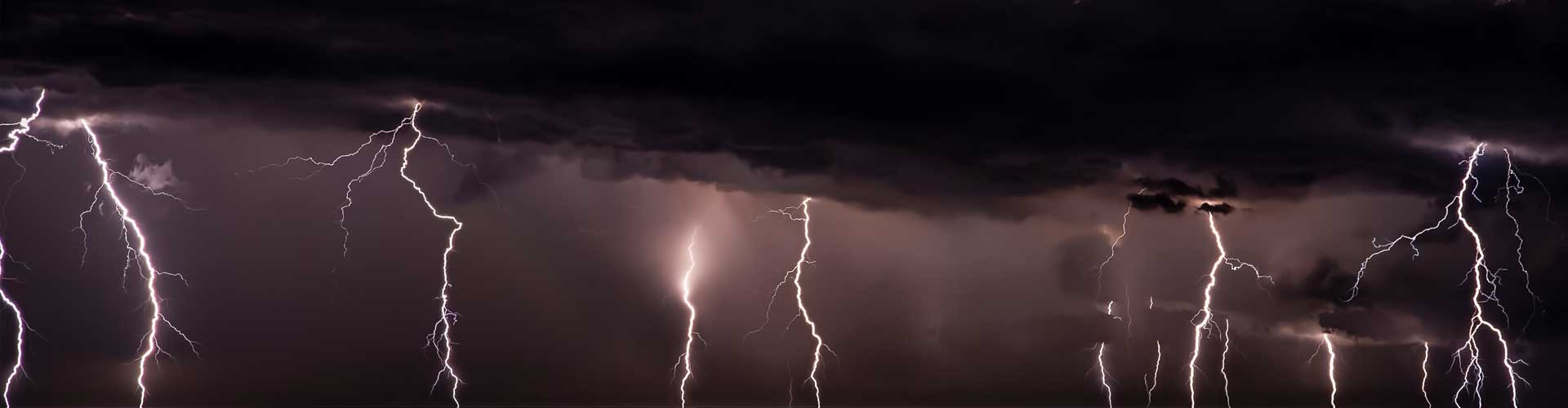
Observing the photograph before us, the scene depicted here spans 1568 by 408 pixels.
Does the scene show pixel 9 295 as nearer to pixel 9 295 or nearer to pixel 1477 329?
pixel 9 295

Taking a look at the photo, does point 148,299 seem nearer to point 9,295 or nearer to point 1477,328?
point 9,295

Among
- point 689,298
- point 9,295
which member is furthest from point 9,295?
point 689,298

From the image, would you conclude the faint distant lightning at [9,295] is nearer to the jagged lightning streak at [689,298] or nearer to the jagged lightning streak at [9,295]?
the jagged lightning streak at [9,295]

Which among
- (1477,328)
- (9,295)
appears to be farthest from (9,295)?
(1477,328)

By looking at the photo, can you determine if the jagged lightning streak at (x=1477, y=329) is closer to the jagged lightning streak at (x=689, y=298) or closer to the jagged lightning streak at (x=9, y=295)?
the jagged lightning streak at (x=689, y=298)

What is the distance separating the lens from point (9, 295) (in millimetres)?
9055

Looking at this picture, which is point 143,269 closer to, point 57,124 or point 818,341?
point 57,124

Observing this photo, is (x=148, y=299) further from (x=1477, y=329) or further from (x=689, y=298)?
(x=1477, y=329)

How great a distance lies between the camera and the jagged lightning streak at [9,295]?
8867mm

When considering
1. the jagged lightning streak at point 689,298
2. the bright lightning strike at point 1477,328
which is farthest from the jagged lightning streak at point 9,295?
the bright lightning strike at point 1477,328

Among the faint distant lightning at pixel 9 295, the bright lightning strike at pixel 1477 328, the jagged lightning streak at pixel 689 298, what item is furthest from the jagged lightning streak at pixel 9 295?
the bright lightning strike at pixel 1477 328

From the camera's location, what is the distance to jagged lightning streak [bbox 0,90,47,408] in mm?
8867

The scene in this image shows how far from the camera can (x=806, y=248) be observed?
405 inches

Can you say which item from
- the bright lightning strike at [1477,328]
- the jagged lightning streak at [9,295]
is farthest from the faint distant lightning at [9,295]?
the bright lightning strike at [1477,328]
